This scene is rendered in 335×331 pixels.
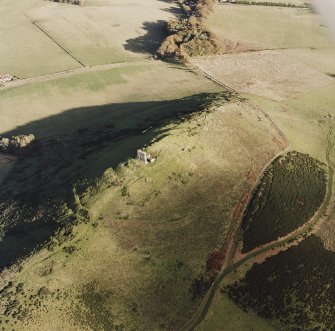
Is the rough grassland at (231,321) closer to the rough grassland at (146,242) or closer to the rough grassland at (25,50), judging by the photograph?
the rough grassland at (146,242)

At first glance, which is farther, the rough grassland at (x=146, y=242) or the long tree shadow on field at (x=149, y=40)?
the long tree shadow on field at (x=149, y=40)

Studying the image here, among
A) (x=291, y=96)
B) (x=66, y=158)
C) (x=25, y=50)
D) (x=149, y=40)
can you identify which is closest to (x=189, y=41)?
(x=149, y=40)

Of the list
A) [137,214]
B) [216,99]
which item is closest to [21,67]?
[216,99]

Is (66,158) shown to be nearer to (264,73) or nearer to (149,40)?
(264,73)

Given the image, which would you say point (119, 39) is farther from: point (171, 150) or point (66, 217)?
point (66, 217)

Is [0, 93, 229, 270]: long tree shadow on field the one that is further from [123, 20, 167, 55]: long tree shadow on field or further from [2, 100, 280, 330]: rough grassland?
[123, 20, 167, 55]: long tree shadow on field

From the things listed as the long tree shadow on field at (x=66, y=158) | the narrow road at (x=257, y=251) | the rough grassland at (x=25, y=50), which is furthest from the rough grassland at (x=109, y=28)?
the narrow road at (x=257, y=251)
